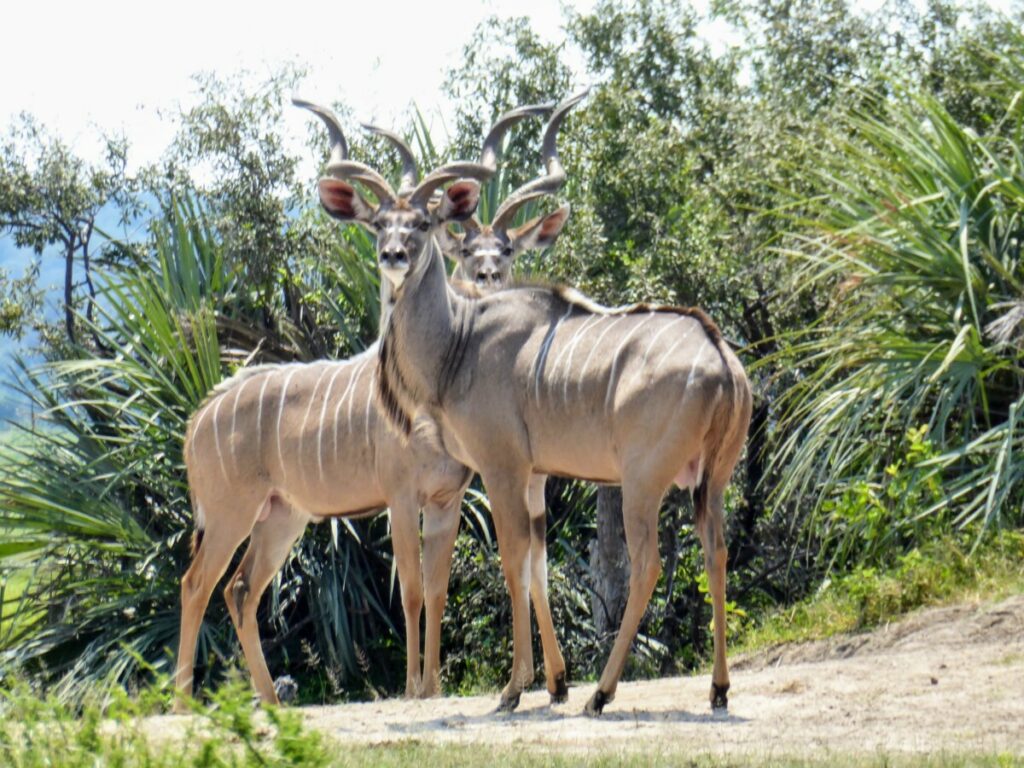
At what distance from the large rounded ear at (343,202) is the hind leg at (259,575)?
1.68m

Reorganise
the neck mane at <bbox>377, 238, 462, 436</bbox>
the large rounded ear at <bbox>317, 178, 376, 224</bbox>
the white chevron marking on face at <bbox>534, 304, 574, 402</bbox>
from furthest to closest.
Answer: the large rounded ear at <bbox>317, 178, 376, 224</bbox> → the neck mane at <bbox>377, 238, 462, 436</bbox> → the white chevron marking on face at <bbox>534, 304, 574, 402</bbox>

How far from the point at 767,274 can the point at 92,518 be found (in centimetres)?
409

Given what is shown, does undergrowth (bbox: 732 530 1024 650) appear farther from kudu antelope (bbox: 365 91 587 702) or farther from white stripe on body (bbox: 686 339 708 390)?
white stripe on body (bbox: 686 339 708 390)

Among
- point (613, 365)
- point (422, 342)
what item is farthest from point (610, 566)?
point (613, 365)

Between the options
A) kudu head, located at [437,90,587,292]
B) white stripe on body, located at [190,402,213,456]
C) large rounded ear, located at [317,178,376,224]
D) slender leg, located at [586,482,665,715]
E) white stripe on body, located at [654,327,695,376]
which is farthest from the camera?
kudu head, located at [437,90,587,292]

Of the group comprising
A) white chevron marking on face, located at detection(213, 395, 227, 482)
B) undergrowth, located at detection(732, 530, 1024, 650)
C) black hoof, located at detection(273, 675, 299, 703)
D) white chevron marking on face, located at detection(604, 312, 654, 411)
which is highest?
white chevron marking on face, located at detection(604, 312, 654, 411)

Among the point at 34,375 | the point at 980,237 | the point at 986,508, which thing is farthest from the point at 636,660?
the point at 34,375

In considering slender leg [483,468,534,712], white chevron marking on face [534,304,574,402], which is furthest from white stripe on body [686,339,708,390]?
slender leg [483,468,534,712]

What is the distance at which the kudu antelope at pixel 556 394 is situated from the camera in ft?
19.6

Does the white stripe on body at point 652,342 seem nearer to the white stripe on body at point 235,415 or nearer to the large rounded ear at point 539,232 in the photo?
the white stripe on body at point 235,415

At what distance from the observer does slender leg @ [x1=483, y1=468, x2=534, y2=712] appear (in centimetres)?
Result: 641

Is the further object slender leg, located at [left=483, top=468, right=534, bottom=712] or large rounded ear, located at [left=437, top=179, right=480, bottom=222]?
large rounded ear, located at [left=437, top=179, right=480, bottom=222]

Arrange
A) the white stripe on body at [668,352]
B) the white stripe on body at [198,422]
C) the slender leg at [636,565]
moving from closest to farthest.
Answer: the slender leg at [636,565], the white stripe on body at [668,352], the white stripe on body at [198,422]

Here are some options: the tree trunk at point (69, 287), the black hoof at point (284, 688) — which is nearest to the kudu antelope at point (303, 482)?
the black hoof at point (284, 688)
